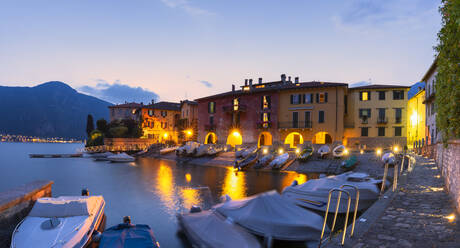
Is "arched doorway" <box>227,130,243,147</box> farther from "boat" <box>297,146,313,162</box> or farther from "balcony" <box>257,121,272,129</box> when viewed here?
"boat" <box>297,146,313,162</box>

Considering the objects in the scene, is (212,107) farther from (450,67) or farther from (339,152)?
(450,67)

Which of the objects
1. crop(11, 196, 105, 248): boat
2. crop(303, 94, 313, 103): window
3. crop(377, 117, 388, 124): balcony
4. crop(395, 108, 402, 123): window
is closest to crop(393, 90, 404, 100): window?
crop(395, 108, 402, 123): window

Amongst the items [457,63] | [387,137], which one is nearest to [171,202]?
[457,63]

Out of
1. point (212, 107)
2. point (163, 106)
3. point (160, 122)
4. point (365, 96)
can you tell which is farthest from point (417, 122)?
point (163, 106)

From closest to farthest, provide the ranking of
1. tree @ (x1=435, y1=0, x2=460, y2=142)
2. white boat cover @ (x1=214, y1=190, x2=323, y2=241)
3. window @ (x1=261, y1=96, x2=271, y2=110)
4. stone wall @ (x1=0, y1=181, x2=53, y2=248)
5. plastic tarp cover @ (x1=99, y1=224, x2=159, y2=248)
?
1. tree @ (x1=435, y1=0, x2=460, y2=142)
2. plastic tarp cover @ (x1=99, y1=224, x2=159, y2=248)
3. white boat cover @ (x1=214, y1=190, x2=323, y2=241)
4. stone wall @ (x1=0, y1=181, x2=53, y2=248)
5. window @ (x1=261, y1=96, x2=271, y2=110)

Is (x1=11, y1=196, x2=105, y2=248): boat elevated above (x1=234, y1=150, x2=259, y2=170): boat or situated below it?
above

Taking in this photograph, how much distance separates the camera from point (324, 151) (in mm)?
32906

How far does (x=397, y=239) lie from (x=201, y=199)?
43.0 ft

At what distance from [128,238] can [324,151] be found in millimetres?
28750

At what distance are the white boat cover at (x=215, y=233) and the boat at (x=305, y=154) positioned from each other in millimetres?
A: 24194

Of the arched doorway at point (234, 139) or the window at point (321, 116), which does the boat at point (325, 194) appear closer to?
the window at point (321, 116)

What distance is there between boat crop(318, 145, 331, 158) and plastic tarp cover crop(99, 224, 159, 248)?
27533 millimetres

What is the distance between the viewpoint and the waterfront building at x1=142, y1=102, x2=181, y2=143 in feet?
240

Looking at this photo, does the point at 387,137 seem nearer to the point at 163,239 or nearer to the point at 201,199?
the point at 201,199
